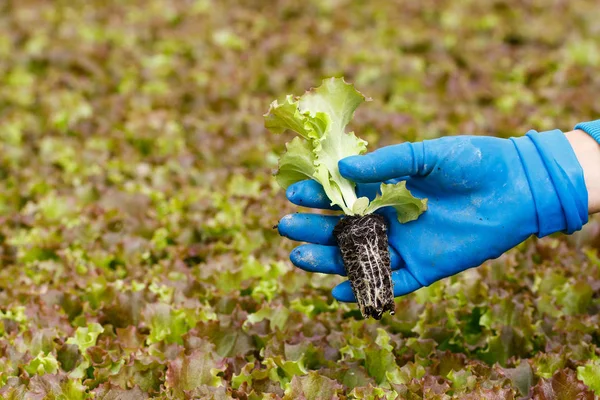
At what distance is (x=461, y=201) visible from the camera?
3.05m

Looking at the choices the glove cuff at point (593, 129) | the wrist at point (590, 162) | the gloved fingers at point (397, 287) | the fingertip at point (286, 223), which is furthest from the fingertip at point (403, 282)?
the glove cuff at point (593, 129)

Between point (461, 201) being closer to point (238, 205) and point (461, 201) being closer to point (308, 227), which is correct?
point (308, 227)

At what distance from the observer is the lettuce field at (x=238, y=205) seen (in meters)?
3.10

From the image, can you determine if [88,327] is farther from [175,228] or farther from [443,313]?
[443,313]

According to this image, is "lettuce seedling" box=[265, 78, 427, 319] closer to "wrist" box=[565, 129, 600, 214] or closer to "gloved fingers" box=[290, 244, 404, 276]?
"gloved fingers" box=[290, 244, 404, 276]

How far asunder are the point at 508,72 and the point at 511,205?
142 inches

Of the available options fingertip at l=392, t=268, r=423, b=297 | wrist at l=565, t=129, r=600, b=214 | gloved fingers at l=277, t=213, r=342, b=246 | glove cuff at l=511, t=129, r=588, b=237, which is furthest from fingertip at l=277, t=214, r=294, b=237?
wrist at l=565, t=129, r=600, b=214

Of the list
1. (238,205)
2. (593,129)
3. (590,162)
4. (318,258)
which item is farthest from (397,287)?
(238,205)

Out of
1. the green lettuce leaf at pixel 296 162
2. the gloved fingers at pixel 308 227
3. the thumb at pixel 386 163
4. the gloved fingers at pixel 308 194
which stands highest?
the green lettuce leaf at pixel 296 162

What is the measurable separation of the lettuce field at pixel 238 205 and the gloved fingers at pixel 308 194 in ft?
1.90

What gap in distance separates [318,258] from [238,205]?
5.05ft

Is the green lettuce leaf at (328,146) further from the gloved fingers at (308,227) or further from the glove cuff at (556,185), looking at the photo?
the glove cuff at (556,185)

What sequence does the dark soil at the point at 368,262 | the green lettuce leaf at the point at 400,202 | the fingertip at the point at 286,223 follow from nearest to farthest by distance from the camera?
the dark soil at the point at 368,262
the green lettuce leaf at the point at 400,202
the fingertip at the point at 286,223

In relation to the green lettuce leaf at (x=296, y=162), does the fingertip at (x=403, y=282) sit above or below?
below
